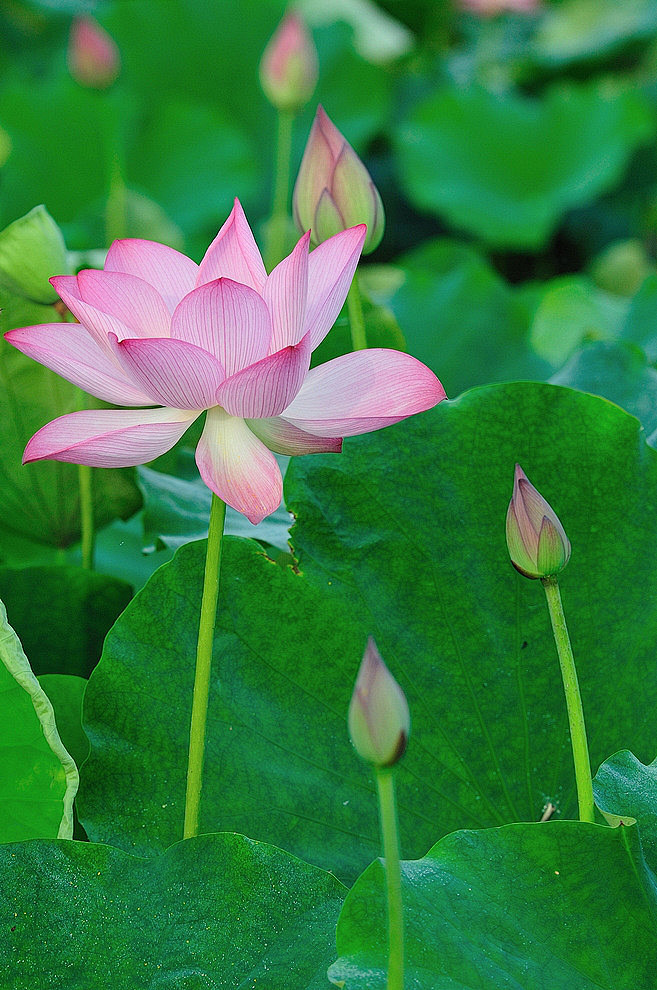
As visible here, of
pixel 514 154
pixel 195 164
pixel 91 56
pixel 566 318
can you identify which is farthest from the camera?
pixel 514 154

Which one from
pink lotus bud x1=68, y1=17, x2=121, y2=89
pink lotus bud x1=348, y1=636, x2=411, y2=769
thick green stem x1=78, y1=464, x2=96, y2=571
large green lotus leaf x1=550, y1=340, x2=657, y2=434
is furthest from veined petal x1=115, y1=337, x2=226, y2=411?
pink lotus bud x1=68, y1=17, x2=121, y2=89

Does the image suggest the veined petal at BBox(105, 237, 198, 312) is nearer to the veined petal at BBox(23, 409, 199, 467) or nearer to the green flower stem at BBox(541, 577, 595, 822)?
the veined petal at BBox(23, 409, 199, 467)

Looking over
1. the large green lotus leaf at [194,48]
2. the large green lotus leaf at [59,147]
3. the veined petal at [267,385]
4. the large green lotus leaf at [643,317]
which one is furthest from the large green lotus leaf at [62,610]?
the large green lotus leaf at [194,48]

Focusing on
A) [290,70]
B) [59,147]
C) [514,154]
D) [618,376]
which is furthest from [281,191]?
[514,154]

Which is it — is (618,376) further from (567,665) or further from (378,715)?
(378,715)

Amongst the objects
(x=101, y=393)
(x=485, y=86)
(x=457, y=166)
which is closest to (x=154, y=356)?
(x=101, y=393)

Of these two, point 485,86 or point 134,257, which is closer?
point 134,257

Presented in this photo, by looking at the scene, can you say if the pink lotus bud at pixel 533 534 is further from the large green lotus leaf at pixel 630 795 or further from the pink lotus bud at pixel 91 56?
the pink lotus bud at pixel 91 56

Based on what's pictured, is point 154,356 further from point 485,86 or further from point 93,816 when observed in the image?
point 485,86
